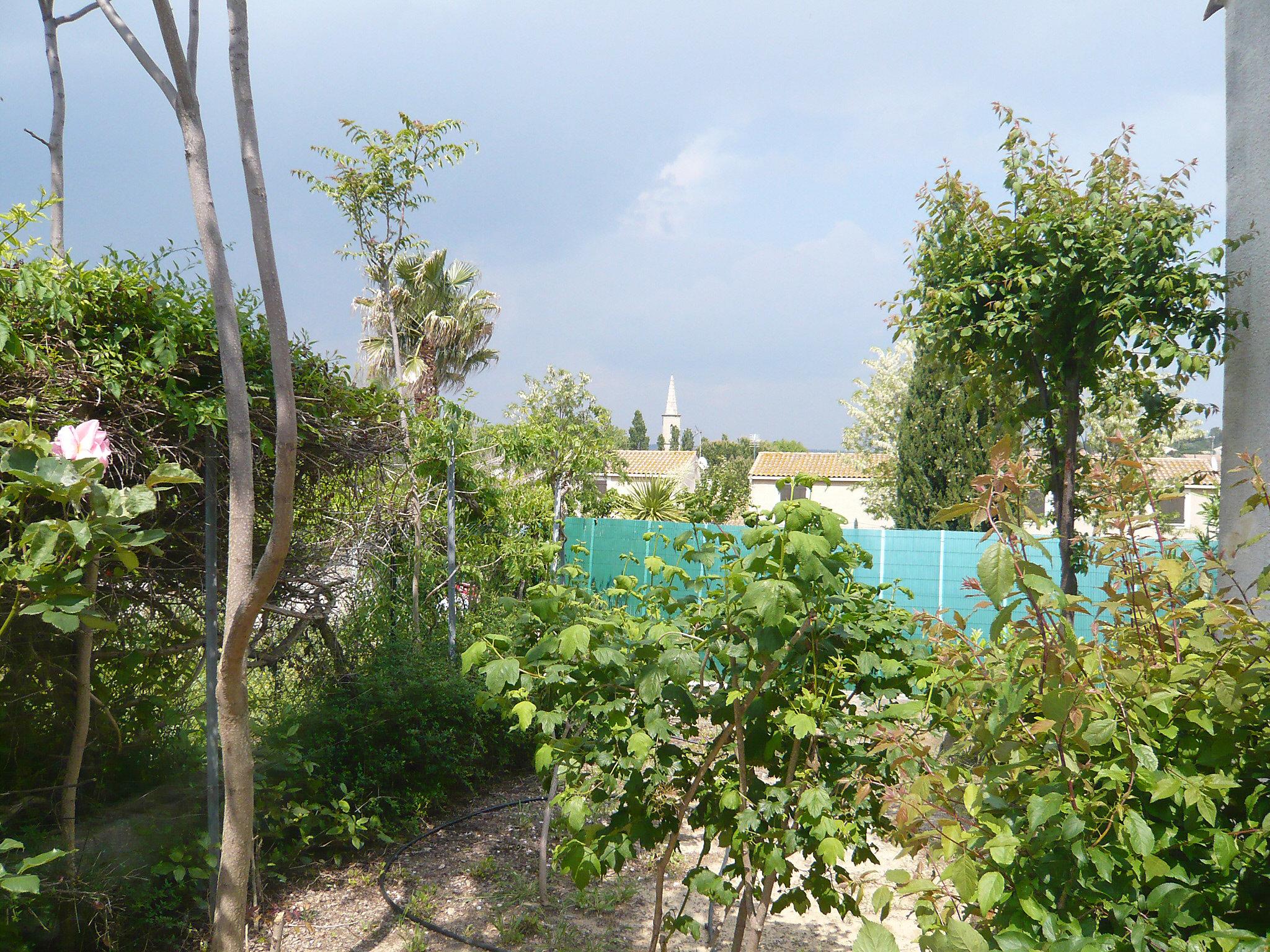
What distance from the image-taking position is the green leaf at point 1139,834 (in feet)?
3.17

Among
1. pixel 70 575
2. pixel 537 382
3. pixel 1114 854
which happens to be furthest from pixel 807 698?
pixel 537 382

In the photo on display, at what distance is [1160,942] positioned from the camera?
1.00 meters

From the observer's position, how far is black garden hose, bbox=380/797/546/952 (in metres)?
3.07

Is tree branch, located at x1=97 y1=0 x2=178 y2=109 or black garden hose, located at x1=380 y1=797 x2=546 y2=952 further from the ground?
tree branch, located at x1=97 y1=0 x2=178 y2=109

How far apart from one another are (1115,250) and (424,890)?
3.93m

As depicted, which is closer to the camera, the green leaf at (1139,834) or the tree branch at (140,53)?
the green leaf at (1139,834)

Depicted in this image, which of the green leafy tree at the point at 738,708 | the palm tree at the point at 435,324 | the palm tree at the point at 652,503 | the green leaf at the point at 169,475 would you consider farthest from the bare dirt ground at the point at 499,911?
the palm tree at the point at 435,324

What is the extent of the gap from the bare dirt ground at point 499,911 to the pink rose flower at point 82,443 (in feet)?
7.60

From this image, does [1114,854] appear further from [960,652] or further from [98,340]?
[98,340]

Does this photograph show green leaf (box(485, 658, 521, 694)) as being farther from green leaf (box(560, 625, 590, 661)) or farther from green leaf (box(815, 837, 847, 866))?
green leaf (box(815, 837, 847, 866))

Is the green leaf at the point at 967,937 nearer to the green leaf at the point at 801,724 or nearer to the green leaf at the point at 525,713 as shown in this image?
the green leaf at the point at 801,724

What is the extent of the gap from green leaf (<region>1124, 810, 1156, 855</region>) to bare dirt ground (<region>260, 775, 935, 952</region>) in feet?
→ 6.70

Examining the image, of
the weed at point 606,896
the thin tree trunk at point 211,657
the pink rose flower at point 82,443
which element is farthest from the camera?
the weed at point 606,896

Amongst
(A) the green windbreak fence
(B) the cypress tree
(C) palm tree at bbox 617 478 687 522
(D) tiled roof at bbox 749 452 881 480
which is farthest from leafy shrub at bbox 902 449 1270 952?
(D) tiled roof at bbox 749 452 881 480
